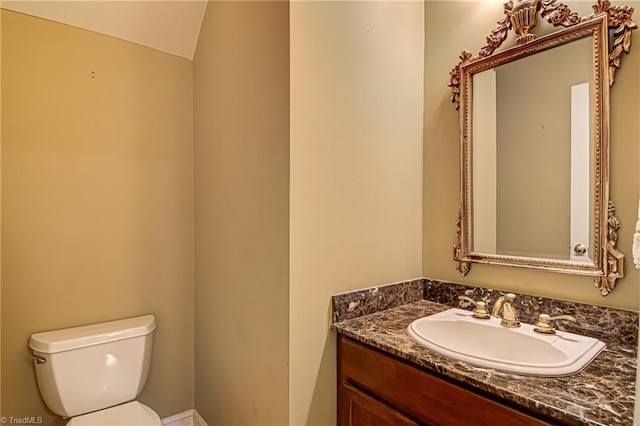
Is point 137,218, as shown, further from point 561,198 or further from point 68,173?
point 561,198

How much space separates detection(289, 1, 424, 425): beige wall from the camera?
125cm

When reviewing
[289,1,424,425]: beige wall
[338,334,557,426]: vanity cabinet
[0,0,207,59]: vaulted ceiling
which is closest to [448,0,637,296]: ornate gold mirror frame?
[289,1,424,425]: beige wall

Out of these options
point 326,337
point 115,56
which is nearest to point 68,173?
point 115,56

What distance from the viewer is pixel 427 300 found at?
168cm

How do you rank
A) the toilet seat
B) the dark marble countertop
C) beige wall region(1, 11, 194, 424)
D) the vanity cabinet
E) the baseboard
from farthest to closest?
the baseboard < beige wall region(1, 11, 194, 424) < the toilet seat < the vanity cabinet < the dark marble countertop

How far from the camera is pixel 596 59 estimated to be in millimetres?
1169

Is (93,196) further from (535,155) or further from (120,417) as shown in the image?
(535,155)

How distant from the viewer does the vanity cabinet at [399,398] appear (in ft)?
2.94

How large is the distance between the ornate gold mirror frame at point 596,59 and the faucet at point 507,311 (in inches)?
6.9

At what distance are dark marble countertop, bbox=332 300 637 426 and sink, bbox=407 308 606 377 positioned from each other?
19mm

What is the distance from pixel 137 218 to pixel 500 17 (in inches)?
78.4

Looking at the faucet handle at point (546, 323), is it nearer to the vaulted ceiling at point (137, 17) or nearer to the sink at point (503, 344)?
the sink at point (503, 344)

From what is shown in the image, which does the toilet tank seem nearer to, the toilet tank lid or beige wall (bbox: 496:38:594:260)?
the toilet tank lid

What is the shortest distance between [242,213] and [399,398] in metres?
0.94
